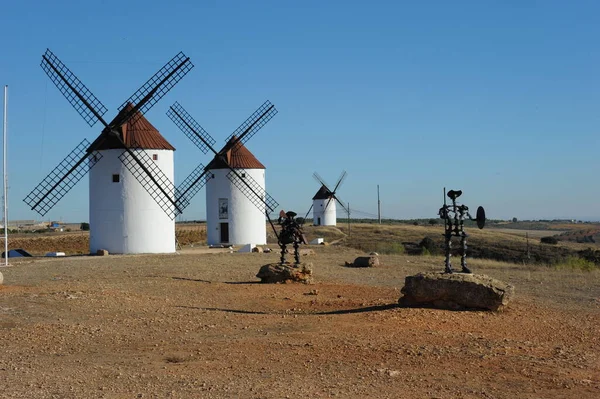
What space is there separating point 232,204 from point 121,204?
11495 millimetres

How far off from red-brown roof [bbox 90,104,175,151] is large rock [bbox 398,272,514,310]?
23.9 m

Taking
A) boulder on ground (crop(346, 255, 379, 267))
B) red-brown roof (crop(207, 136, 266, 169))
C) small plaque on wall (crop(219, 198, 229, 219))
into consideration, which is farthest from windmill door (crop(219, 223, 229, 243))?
boulder on ground (crop(346, 255, 379, 267))

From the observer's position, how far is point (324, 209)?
8269cm

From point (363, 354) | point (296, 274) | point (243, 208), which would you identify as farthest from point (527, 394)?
point (243, 208)

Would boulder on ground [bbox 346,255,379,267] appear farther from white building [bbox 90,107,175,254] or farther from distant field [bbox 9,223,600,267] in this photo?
distant field [bbox 9,223,600,267]

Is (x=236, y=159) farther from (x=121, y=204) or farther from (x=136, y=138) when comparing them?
(x=121, y=204)

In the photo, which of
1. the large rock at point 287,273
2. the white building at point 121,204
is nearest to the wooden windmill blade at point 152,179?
the white building at point 121,204

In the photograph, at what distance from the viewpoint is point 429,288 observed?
51.2 feet

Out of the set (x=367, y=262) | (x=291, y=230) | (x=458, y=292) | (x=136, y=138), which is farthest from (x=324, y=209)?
(x=458, y=292)

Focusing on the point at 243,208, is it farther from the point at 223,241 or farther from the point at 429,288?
the point at 429,288

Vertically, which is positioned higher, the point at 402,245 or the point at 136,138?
the point at 136,138

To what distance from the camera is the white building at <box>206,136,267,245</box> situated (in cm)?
4706

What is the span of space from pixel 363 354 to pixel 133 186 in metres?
26.9

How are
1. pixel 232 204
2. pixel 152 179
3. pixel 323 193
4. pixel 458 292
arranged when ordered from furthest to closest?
pixel 323 193 < pixel 232 204 < pixel 152 179 < pixel 458 292
